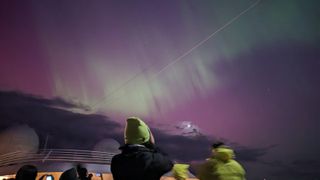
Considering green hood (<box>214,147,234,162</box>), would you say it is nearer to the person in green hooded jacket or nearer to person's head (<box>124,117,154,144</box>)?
the person in green hooded jacket

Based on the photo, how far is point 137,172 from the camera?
100 inches

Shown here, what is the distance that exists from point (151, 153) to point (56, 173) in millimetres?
23830

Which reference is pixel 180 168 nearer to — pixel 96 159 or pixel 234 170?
pixel 234 170

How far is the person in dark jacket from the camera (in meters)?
2.53

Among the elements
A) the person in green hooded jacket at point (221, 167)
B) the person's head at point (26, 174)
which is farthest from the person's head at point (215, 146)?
the person's head at point (26, 174)

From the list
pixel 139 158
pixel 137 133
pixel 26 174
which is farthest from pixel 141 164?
pixel 26 174

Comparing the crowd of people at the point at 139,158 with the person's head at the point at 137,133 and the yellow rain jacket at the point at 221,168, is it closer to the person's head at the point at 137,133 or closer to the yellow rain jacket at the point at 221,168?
the person's head at the point at 137,133

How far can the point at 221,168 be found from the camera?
3879 mm

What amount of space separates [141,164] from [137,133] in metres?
0.26

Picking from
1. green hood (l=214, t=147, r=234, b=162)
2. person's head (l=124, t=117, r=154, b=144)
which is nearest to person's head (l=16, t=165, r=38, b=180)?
person's head (l=124, t=117, r=154, b=144)

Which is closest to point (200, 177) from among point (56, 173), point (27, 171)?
point (27, 171)

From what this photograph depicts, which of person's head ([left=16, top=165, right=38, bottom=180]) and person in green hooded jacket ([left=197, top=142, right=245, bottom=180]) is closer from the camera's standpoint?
person's head ([left=16, top=165, right=38, bottom=180])

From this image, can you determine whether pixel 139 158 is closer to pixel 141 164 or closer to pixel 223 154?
pixel 141 164

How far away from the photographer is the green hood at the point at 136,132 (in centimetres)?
267
